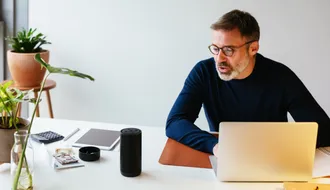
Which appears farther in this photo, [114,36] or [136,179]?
[114,36]

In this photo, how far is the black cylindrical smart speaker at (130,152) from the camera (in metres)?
1.44

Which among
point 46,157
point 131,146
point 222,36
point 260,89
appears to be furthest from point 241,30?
point 46,157

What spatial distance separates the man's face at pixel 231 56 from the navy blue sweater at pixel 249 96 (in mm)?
91

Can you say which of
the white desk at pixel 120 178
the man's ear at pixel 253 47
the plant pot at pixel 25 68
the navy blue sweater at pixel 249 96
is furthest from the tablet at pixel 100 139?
the plant pot at pixel 25 68

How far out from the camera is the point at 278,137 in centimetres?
138

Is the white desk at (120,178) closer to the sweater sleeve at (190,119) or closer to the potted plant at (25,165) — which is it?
the potted plant at (25,165)

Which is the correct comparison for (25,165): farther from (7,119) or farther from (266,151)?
(266,151)

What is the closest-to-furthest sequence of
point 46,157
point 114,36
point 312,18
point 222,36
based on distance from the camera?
point 46,157, point 222,36, point 312,18, point 114,36

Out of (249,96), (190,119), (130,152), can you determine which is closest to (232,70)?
(249,96)

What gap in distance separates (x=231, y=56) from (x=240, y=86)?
0.59ft

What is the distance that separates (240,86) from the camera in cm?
207

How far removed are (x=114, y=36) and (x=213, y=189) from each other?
207 cm

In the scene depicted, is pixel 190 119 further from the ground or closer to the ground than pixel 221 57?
closer to the ground

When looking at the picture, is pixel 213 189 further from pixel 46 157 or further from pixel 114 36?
pixel 114 36
